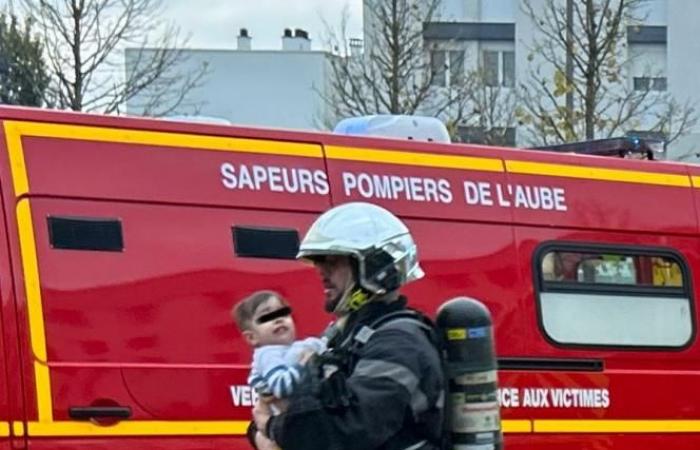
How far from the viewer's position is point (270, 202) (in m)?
5.45

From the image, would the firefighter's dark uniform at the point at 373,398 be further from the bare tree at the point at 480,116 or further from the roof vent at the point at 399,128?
the bare tree at the point at 480,116

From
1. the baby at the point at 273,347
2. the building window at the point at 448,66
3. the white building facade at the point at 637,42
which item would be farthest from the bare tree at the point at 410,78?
the baby at the point at 273,347

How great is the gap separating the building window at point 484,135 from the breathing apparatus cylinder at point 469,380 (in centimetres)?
1819

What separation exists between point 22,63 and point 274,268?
Answer: 39.3 feet

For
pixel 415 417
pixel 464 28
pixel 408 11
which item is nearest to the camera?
pixel 415 417

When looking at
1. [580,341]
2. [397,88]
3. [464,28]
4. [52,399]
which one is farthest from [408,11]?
[52,399]

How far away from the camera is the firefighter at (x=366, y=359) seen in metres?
2.93

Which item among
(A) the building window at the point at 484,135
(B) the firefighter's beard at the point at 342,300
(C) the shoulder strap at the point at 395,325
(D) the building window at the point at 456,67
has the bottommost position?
(A) the building window at the point at 484,135

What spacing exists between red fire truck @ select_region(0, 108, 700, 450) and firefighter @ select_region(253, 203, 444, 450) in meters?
1.84

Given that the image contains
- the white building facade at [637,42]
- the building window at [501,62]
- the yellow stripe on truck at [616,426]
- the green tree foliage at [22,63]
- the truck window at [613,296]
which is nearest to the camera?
the yellow stripe on truck at [616,426]

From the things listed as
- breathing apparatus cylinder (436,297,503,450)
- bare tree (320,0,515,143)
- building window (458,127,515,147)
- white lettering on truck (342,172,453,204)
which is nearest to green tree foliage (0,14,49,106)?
bare tree (320,0,515,143)

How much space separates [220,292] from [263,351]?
1981 millimetres

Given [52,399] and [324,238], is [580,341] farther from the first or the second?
[324,238]

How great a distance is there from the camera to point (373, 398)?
293 cm
